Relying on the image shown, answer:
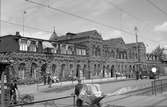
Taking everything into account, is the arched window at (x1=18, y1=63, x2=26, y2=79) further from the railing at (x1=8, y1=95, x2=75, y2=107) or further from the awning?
the railing at (x1=8, y1=95, x2=75, y2=107)

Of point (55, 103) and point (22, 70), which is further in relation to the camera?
point (22, 70)

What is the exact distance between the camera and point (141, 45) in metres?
75.9

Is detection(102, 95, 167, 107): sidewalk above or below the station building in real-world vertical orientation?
below

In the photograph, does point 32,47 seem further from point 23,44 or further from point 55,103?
point 55,103

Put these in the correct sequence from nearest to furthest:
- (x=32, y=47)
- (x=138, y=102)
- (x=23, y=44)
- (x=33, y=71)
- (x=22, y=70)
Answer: (x=138, y=102) → (x=22, y=70) → (x=23, y=44) → (x=33, y=71) → (x=32, y=47)

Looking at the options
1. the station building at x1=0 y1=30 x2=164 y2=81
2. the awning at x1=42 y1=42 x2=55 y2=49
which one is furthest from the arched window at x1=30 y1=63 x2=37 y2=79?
the awning at x1=42 y1=42 x2=55 y2=49

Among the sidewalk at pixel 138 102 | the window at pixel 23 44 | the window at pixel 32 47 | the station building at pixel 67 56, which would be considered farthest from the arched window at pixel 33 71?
the sidewalk at pixel 138 102

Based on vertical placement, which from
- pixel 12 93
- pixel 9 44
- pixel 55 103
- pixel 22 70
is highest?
pixel 9 44

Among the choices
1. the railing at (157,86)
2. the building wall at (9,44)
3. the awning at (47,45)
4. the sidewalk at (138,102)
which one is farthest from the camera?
the awning at (47,45)

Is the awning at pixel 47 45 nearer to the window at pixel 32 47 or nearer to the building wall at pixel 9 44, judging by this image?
the window at pixel 32 47

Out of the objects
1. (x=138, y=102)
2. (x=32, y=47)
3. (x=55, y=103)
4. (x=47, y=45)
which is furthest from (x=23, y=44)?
(x=55, y=103)

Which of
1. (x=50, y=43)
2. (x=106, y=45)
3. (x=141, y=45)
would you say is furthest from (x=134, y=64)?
(x=50, y=43)

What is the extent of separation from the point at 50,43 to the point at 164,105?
28326 mm

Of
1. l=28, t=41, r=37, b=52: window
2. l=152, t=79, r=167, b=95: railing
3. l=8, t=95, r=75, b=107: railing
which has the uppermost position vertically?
l=28, t=41, r=37, b=52: window
